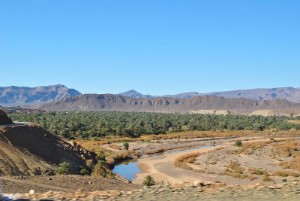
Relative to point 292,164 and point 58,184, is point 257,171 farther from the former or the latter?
point 58,184

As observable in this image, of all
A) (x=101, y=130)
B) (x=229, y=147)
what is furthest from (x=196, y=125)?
(x=229, y=147)

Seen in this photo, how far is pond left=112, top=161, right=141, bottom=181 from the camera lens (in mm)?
52994

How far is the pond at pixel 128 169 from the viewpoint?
174ft

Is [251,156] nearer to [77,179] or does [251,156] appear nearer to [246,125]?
[77,179]

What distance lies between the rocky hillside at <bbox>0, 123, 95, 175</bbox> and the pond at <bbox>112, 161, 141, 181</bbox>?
3602 mm

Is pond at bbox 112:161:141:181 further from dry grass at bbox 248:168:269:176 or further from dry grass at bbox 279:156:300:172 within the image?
dry grass at bbox 279:156:300:172

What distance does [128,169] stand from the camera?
190ft

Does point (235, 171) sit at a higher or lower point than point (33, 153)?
lower

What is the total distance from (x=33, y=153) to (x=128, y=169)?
52.3 feet

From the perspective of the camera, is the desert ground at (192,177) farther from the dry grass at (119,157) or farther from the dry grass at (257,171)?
the dry grass at (119,157)

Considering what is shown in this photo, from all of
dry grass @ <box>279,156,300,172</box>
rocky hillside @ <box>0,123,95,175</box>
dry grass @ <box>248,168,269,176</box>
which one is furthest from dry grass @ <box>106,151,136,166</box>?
dry grass @ <box>279,156,300,172</box>

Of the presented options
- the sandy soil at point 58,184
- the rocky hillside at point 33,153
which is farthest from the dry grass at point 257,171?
the sandy soil at point 58,184

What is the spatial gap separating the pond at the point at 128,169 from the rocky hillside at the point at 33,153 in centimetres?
360

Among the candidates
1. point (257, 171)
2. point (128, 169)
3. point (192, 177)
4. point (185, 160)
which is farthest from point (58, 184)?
point (185, 160)
